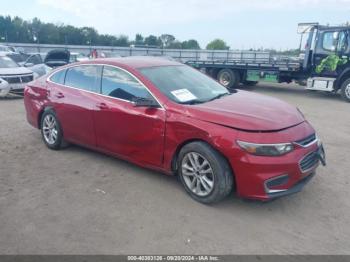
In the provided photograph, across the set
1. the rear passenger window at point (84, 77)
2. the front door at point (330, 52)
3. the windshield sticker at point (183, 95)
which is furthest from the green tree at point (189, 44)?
the windshield sticker at point (183, 95)

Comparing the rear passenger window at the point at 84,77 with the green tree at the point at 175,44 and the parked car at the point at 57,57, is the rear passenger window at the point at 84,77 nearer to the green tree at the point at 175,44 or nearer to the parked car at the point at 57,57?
the parked car at the point at 57,57

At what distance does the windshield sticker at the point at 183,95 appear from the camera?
4.16m

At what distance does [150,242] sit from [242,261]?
0.86 metres

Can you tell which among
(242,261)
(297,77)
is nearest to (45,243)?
(242,261)

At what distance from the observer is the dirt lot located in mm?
3156

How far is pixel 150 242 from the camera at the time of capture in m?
3.19

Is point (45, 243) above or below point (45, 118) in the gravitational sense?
below

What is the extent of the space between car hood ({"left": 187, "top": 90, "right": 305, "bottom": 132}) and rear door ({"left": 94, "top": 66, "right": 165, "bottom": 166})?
565 mm

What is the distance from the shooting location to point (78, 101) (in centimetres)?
504

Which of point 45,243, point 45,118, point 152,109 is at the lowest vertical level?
point 45,243

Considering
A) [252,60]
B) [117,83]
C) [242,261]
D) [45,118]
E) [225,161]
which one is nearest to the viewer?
[242,261]

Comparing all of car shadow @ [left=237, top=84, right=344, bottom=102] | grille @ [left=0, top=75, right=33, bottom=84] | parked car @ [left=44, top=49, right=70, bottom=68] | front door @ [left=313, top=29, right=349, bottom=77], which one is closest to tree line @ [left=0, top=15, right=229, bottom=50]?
parked car @ [left=44, top=49, right=70, bottom=68]

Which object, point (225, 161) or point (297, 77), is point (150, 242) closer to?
point (225, 161)

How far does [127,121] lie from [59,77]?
1.92 m
